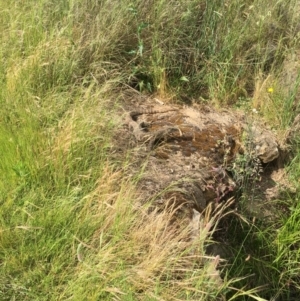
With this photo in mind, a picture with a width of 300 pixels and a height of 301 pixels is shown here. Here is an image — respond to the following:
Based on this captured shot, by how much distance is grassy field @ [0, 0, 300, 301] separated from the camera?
218cm

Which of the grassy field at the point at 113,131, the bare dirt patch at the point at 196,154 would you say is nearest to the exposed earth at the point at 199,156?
the bare dirt patch at the point at 196,154

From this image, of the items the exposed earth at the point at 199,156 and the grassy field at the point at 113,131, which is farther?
the exposed earth at the point at 199,156

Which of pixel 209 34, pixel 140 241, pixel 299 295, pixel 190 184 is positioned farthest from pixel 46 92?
pixel 299 295

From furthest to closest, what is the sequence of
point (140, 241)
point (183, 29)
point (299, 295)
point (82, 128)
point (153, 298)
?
1. point (183, 29)
2. point (299, 295)
3. point (82, 128)
4. point (140, 241)
5. point (153, 298)

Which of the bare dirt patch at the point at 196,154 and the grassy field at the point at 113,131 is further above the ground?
the grassy field at the point at 113,131

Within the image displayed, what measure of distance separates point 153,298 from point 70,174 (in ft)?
2.57

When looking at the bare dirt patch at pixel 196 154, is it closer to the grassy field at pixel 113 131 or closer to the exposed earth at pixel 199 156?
the exposed earth at pixel 199 156

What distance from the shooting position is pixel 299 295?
2.98 meters

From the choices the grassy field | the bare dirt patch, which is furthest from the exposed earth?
the grassy field

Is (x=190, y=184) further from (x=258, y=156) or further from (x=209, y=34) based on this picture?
(x=209, y=34)

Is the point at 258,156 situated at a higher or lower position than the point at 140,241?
lower

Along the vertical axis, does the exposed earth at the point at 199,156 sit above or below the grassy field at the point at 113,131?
below

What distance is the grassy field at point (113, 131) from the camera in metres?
2.18

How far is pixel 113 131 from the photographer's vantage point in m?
2.96
